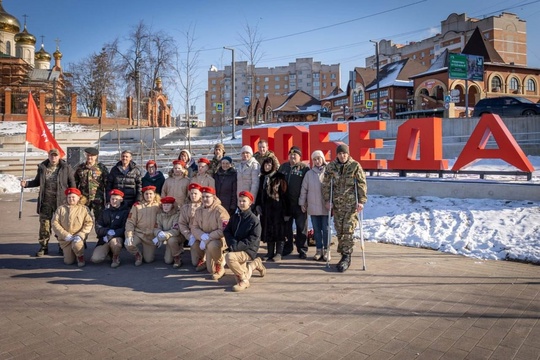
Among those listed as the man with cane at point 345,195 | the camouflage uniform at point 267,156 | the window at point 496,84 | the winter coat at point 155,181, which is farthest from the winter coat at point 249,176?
the window at point 496,84

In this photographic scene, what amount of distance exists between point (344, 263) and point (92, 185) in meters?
4.84

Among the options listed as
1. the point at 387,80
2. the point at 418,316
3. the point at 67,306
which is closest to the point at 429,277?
the point at 418,316

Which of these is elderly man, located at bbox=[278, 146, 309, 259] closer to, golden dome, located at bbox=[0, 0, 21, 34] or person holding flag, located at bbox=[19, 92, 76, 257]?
person holding flag, located at bbox=[19, 92, 76, 257]

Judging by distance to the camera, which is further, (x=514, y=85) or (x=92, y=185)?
(x=514, y=85)

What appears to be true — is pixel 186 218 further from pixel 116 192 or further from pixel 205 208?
pixel 116 192

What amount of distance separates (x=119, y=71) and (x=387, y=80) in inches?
1069

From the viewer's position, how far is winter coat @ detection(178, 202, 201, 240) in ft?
22.5

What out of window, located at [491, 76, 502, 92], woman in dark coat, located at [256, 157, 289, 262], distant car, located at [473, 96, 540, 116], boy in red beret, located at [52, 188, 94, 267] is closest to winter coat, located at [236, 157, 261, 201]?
woman in dark coat, located at [256, 157, 289, 262]

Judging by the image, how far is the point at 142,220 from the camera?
716 centimetres

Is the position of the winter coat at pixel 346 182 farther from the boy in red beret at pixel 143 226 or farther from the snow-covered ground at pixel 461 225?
the boy in red beret at pixel 143 226

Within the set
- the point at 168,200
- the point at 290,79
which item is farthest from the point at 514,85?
the point at 290,79

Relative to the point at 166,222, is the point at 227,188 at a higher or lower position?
higher

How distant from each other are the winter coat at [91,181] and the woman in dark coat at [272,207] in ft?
10.1

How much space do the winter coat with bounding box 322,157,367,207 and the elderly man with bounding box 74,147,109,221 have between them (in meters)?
4.27
